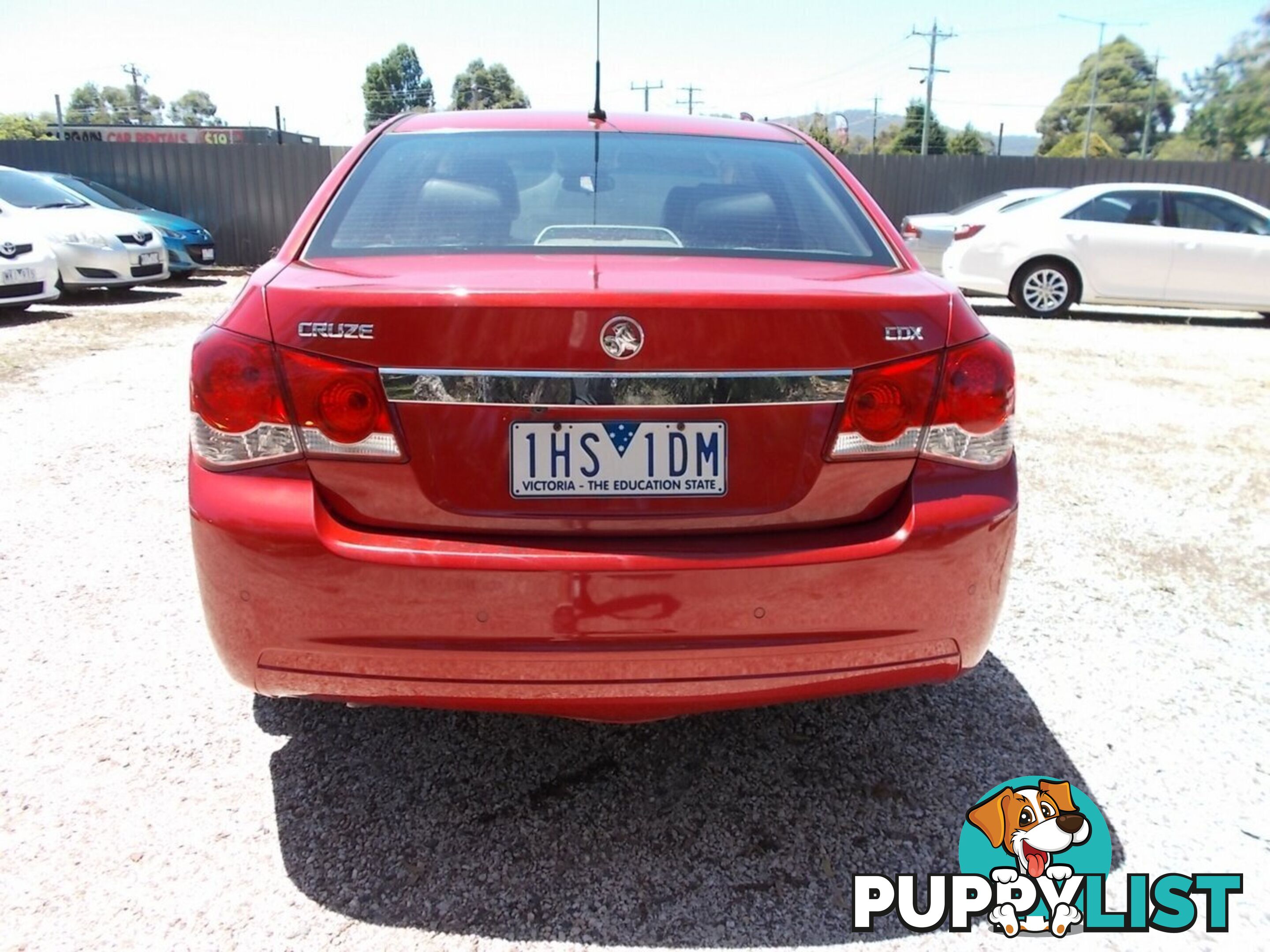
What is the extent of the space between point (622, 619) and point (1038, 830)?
3.87 ft

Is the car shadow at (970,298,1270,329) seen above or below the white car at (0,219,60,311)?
below

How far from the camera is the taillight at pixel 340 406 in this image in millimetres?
1782

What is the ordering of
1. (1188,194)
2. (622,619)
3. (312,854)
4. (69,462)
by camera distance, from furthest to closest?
(1188,194), (69,462), (312,854), (622,619)

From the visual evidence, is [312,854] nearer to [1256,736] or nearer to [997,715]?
[997,715]

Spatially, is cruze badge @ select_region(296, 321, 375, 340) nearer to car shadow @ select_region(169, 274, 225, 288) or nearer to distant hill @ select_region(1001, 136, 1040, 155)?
car shadow @ select_region(169, 274, 225, 288)

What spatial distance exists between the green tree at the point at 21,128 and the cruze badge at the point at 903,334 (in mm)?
60801

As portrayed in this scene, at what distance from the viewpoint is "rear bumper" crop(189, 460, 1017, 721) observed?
5.86 ft

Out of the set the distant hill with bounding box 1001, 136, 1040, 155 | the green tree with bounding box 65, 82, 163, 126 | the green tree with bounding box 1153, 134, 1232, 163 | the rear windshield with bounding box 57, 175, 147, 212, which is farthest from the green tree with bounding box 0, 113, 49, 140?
the distant hill with bounding box 1001, 136, 1040, 155

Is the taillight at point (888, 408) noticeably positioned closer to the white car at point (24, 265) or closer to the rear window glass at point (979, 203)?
the white car at point (24, 265)

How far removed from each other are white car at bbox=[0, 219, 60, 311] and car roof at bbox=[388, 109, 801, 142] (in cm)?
810

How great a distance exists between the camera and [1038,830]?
2215mm

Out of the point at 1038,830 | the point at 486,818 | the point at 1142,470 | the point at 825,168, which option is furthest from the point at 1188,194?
the point at 486,818

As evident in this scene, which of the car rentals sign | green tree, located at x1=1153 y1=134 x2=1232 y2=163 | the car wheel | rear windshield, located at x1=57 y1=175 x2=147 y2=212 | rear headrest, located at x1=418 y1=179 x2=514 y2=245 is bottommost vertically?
the car wheel

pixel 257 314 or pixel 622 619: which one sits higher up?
pixel 257 314
